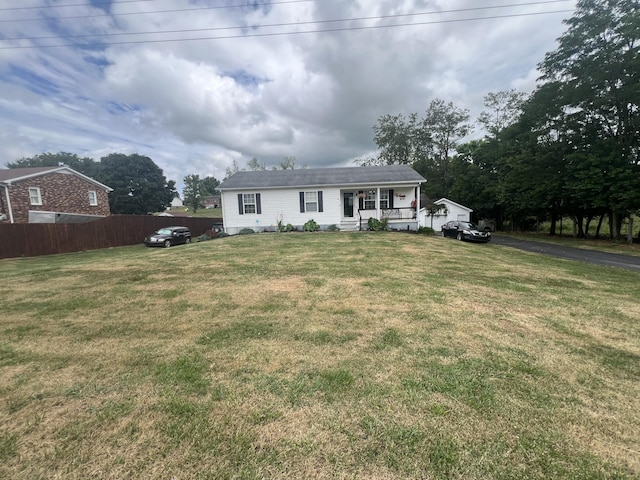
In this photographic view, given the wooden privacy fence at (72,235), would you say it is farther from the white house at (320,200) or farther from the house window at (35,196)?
the white house at (320,200)

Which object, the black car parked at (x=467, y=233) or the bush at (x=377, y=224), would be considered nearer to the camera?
the bush at (x=377, y=224)

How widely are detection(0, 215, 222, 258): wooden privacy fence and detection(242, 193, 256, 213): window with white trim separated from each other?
8.76 meters

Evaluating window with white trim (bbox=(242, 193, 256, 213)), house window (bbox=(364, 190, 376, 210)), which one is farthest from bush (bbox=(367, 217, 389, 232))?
window with white trim (bbox=(242, 193, 256, 213))

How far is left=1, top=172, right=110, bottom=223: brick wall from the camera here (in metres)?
18.4

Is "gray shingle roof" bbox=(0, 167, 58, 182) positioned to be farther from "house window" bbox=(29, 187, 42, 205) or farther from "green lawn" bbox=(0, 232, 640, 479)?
"green lawn" bbox=(0, 232, 640, 479)

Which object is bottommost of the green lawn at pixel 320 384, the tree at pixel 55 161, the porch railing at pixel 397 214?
the green lawn at pixel 320 384

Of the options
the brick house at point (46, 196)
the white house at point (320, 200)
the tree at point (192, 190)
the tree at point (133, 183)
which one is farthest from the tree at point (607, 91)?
the tree at point (192, 190)

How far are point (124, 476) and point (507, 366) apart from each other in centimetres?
359

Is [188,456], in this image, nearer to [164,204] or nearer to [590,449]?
[590,449]

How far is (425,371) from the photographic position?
9.82 ft

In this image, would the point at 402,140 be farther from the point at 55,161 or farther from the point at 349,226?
the point at 55,161

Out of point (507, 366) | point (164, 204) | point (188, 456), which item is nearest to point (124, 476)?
point (188, 456)

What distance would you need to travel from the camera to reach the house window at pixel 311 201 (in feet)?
59.0

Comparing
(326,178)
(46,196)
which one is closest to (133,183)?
(46,196)
